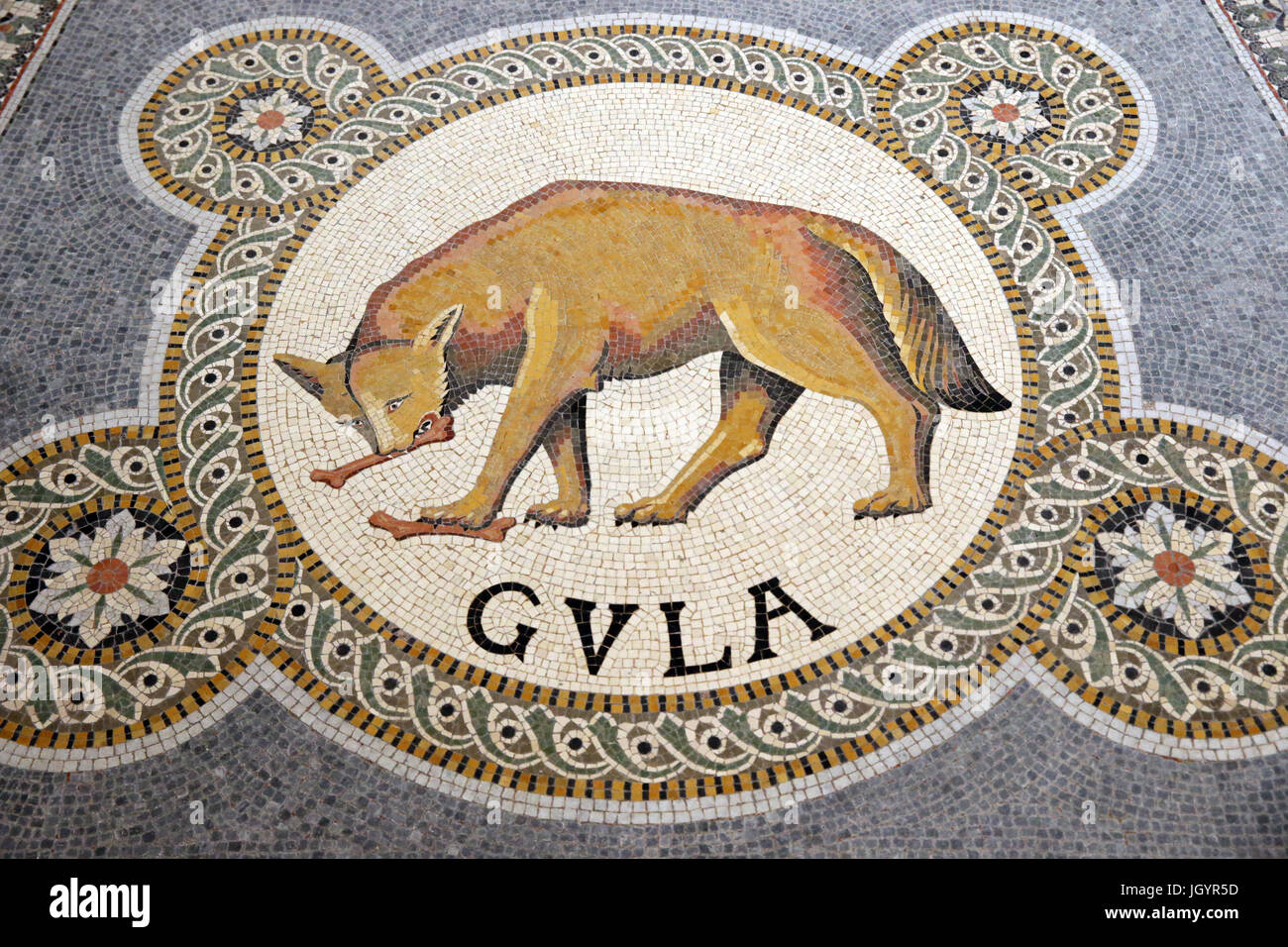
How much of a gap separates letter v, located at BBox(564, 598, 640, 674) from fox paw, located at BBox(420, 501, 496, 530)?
78 cm

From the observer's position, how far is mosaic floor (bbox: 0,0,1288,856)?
768 centimetres

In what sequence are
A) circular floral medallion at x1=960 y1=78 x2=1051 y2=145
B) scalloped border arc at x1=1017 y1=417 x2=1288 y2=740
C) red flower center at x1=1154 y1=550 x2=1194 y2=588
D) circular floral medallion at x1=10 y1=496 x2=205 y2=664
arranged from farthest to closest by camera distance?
circular floral medallion at x1=960 y1=78 x2=1051 y2=145 → red flower center at x1=1154 y1=550 x2=1194 y2=588 → circular floral medallion at x1=10 y1=496 x2=205 y2=664 → scalloped border arc at x1=1017 y1=417 x2=1288 y2=740

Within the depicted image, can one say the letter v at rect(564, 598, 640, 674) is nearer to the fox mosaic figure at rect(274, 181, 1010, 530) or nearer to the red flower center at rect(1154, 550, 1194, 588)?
the fox mosaic figure at rect(274, 181, 1010, 530)

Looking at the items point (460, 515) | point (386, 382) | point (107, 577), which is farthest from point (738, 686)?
point (107, 577)

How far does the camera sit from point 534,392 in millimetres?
8945

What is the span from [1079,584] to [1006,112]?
163 inches

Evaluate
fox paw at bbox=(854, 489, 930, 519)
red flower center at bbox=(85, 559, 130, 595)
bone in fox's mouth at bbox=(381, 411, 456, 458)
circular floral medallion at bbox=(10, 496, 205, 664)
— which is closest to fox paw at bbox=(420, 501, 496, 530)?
bone in fox's mouth at bbox=(381, 411, 456, 458)

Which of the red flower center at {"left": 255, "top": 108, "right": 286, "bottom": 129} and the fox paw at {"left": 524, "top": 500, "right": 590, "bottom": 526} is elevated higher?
the red flower center at {"left": 255, "top": 108, "right": 286, "bottom": 129}

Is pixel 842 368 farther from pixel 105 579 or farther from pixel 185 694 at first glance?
pixel 105 579

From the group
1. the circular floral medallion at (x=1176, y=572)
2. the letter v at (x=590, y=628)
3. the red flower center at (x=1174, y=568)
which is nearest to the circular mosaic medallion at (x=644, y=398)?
the letter v at (x=590, y=628)

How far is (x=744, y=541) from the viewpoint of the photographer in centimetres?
852

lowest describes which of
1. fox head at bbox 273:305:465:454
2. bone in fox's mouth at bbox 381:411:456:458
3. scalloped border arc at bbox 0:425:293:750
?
scalloped border arc at bbox 0:425:293:750

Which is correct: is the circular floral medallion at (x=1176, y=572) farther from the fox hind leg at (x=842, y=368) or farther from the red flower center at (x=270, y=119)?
the red flower center at (x=270, y=119)

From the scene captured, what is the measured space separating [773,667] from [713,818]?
39.7 inches
